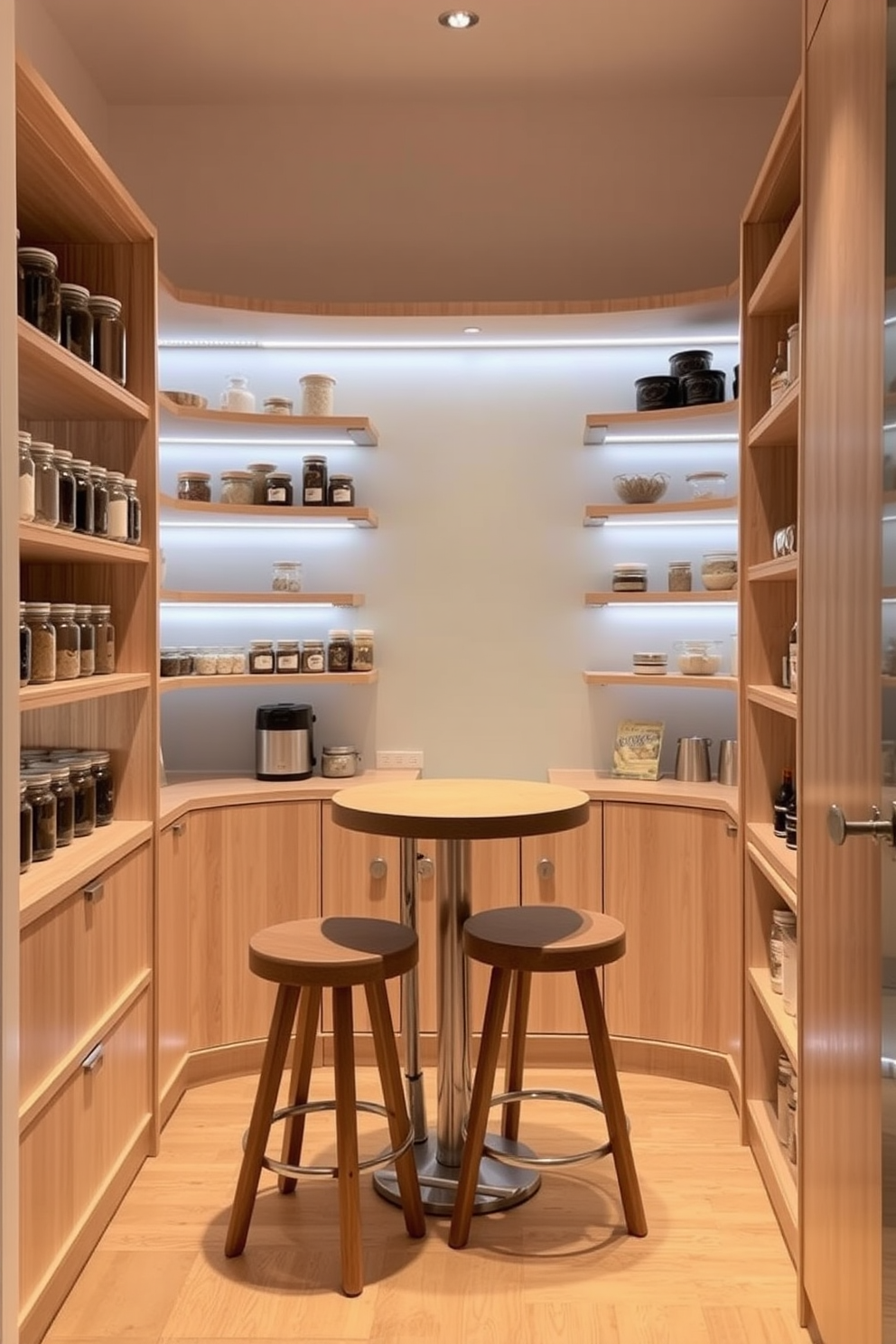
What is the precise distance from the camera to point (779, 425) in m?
2.84

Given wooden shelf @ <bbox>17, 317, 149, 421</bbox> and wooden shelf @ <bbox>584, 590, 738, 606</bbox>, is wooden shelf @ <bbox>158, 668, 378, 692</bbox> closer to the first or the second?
wooden shelf @ <bbox>584, 590, 738, 606</bbox>

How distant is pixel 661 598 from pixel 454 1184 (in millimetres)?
1902

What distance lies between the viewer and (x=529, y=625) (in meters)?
4.20

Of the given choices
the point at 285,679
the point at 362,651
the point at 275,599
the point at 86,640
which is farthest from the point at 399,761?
the point at 86,640

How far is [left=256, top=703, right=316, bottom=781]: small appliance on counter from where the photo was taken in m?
3.92

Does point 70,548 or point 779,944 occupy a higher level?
point 70,548

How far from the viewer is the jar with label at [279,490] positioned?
3.92 metres

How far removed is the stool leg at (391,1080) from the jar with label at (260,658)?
1.54 meters

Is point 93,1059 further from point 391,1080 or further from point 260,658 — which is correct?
point 260,658

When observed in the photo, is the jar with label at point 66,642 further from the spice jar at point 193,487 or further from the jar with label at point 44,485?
the spice jar at point 193,487

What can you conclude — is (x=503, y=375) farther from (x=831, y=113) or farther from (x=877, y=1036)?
(x=877, y=1036)

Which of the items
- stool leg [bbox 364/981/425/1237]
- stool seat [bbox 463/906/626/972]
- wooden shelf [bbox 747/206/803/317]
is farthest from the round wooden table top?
wooden shelf [bbox 747/206/803/317]

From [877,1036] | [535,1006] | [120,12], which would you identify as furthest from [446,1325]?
[120,12]

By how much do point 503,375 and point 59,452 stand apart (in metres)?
2.01
